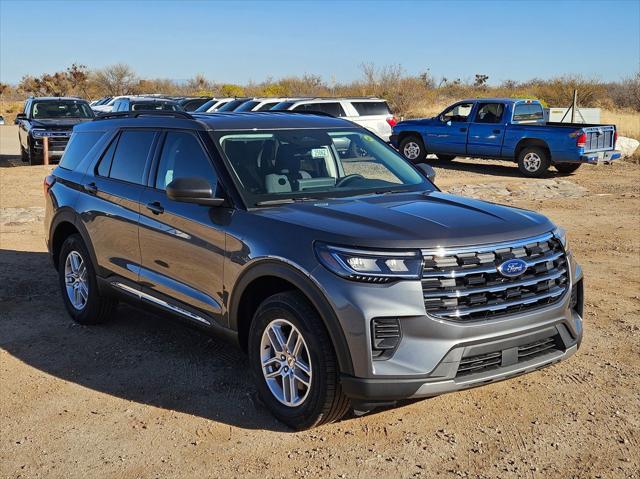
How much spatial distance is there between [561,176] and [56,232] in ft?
46.8

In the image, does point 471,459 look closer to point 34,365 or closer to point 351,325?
point 351,325

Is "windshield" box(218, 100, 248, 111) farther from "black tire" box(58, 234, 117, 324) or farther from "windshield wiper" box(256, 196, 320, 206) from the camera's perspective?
"windshield wiper" box(256, 196, 320, 206)

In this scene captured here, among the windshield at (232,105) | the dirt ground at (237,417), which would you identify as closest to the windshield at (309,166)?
the dirt ground at (237,417)

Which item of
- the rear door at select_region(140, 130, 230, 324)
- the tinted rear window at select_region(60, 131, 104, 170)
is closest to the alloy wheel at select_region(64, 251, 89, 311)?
the tinted rear window at select_region(60, 131, 104, 170)

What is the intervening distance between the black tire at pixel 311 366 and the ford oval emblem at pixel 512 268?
1002 millimetres

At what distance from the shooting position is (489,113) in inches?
750

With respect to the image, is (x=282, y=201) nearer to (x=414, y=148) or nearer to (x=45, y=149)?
(x=45, y=149)

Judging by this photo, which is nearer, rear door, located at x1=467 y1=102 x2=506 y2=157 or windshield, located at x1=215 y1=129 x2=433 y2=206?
windshield, located at x1=215 y1=129 x2=433 y2=206

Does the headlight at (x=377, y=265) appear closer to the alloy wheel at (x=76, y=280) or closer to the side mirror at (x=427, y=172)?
the side mirror at (x=427, y=172)

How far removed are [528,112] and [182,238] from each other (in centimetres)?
1546

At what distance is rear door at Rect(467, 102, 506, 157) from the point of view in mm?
18609

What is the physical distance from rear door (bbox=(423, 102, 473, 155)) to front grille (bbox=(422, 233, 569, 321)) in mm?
15583

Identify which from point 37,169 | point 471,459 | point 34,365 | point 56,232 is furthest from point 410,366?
point 37,169

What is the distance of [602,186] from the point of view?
16.7 m
